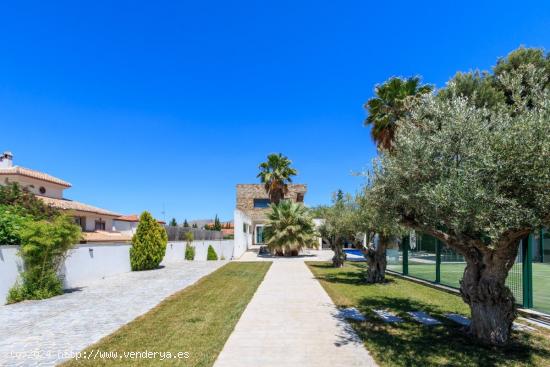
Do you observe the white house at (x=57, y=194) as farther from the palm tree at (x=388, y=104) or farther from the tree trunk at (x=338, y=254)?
the palm tree at (x=388, y=104)

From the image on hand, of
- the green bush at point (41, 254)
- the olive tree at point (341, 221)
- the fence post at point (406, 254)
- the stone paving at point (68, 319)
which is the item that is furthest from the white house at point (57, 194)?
the fence post at point (406, 254)

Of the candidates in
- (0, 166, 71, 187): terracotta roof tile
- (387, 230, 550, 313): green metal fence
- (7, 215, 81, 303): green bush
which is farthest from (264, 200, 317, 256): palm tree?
(0, 166, 71, 187): terracotta roof tile

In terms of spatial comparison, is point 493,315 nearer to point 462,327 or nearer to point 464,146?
point 462,327

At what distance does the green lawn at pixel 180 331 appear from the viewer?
4984mm

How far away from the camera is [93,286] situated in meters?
12.1

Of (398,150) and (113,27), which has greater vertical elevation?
(113,27)

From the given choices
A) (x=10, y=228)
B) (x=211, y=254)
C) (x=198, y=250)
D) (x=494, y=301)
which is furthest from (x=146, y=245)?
(x=494, y=301)

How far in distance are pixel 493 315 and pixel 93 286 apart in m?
11.9

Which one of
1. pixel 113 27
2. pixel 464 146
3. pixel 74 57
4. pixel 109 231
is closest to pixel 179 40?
pixel 113 27

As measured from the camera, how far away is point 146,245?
57.2 feet

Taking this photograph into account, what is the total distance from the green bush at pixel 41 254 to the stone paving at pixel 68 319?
1.46ft

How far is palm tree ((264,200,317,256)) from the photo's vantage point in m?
27.0

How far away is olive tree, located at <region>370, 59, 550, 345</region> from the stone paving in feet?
19.3

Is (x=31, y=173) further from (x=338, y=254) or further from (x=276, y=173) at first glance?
(x=338, y=254)
